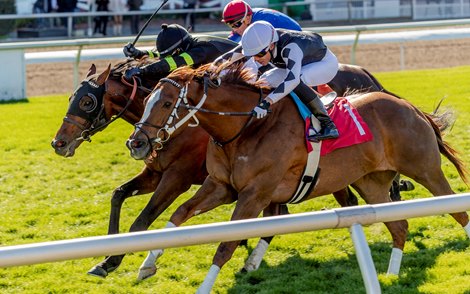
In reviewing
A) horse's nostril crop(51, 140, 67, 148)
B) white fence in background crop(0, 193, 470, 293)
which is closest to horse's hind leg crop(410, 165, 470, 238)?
horse's nostril crop(51, 140, 67, 148)

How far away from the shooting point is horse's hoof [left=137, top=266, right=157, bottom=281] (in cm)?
595

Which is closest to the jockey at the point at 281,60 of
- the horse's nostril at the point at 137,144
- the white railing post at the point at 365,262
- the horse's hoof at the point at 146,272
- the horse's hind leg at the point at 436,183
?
the horse's nostril at the point at 137,144

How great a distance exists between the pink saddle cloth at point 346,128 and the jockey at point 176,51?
3.50 feet

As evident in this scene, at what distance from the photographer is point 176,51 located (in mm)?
6762

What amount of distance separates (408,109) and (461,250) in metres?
1.07

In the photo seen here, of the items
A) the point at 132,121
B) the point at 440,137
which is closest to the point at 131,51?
the point at 132,121

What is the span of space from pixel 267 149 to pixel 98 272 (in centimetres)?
138

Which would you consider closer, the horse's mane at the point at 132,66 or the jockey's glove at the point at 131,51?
the horse's mane at the point at 132,66

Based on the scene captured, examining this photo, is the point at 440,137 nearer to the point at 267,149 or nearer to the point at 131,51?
the point at 267,149

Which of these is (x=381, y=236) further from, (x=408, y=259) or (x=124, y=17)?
(x=124, y=17)

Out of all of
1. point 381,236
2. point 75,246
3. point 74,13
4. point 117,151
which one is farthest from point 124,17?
point 75,246

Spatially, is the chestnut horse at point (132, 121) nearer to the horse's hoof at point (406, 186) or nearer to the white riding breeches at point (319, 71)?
the white riding breeches at point (319, 71)

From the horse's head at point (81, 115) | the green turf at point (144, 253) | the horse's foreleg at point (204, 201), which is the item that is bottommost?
the green turf at point (144, 253)

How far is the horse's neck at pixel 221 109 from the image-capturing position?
18.6 feet
